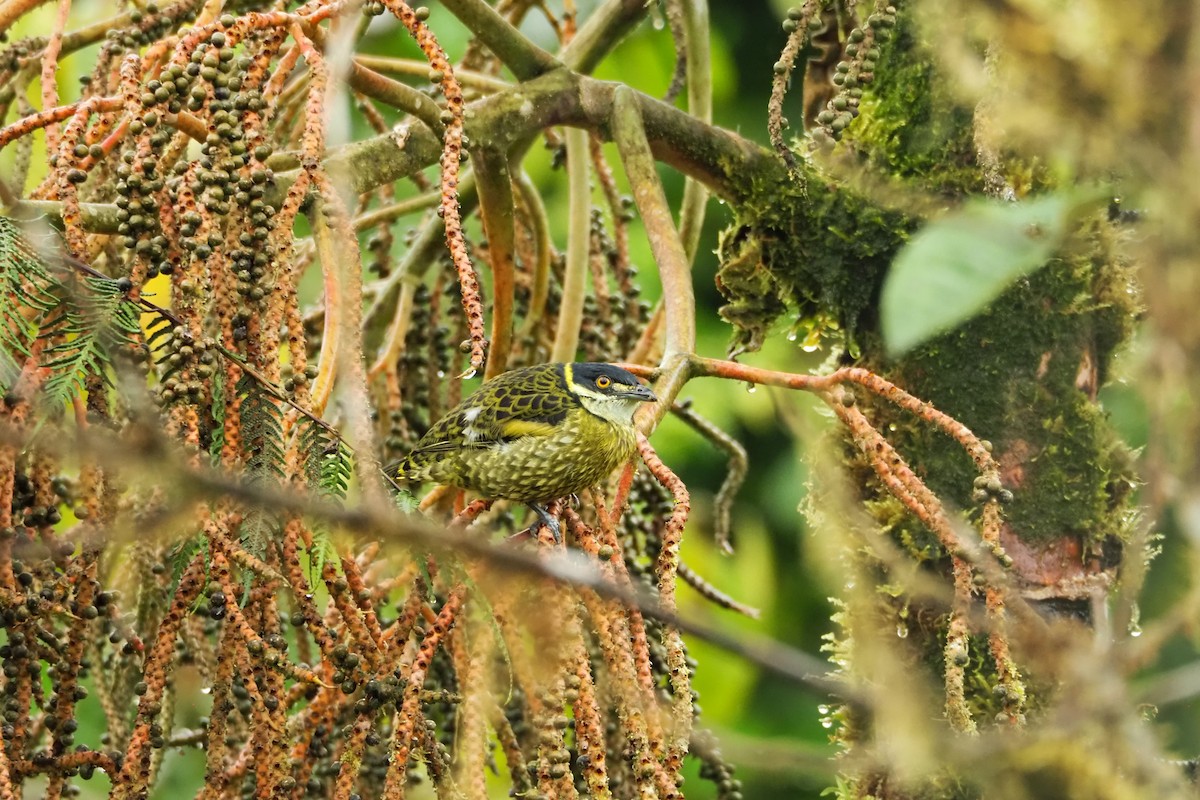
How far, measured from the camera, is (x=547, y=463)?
2730 mm

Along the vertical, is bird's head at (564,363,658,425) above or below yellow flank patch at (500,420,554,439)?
above

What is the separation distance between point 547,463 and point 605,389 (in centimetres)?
21

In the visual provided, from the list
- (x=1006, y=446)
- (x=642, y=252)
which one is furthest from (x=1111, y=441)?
(x=642, y=252)

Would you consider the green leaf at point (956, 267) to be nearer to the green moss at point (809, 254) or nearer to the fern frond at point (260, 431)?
the fern frond at point (260, 431)

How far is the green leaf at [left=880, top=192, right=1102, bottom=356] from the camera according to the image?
0.77 meters

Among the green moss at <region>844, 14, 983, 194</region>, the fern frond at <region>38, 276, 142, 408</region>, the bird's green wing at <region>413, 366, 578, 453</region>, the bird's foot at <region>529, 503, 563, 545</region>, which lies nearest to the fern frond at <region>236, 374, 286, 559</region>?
the fern frond at <region>38, 276, 142, 408</region>

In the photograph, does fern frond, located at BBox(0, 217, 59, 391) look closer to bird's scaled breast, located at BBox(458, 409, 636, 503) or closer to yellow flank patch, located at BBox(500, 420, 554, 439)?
bird's scaled breast, located at BBox(458, 409, 636, 503)

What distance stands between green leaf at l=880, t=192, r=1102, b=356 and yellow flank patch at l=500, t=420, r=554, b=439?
2.01 meters

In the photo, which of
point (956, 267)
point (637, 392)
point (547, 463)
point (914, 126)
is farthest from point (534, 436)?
point (956, 267)

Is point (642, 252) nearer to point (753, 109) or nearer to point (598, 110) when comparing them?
point (753, 109)

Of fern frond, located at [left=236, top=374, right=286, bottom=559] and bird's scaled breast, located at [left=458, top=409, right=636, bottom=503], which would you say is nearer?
fern frond, located at [left=236, top=374, right=286, bottom=559]

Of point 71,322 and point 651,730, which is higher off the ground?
point 71,322

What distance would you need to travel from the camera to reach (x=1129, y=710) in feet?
2.62

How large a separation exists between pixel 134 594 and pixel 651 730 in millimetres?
1151
